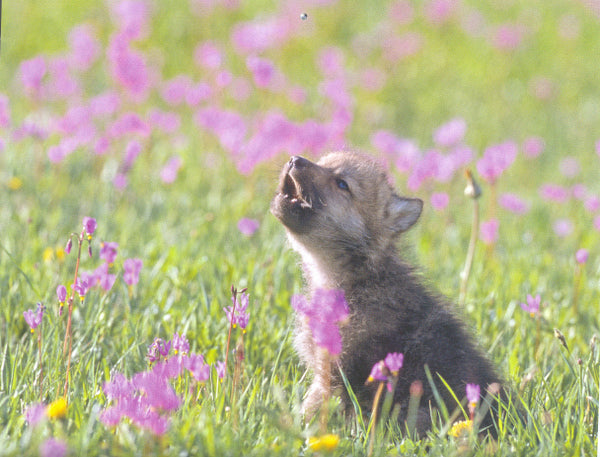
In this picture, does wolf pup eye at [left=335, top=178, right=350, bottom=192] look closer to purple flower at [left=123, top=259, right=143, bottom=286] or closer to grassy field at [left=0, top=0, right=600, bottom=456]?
grassy field at [left=0, top=0, right=600, bottom=456]

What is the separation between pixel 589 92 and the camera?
427 inches

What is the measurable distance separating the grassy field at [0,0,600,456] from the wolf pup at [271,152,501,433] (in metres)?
0.22

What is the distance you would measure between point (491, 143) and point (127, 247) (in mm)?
4981

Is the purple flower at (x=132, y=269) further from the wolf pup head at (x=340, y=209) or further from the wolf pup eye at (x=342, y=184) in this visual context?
the wolf pup eye at (x=342, y=184)

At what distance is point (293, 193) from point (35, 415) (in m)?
1.87

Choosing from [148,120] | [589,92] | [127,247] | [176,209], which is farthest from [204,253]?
[589,92]

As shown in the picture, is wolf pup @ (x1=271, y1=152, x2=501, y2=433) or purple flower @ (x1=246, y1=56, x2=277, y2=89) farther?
purple flower @ (x1=246, y1=56, x2=277, y2=89)

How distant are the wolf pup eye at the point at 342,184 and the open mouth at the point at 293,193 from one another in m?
0.24

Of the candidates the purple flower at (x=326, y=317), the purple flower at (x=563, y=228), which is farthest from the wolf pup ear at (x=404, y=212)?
the purple flower at (x=563, y=228)

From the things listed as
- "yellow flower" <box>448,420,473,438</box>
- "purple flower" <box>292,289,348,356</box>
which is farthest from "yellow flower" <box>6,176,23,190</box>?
"yellow flower" <box>448,420,473,438</box>

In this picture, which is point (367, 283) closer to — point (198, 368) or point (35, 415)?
point (198, 368)

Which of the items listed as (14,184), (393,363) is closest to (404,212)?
(393,363)

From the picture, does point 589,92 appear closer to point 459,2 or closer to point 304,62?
point 459,2

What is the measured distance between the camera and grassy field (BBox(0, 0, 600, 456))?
286 cm
